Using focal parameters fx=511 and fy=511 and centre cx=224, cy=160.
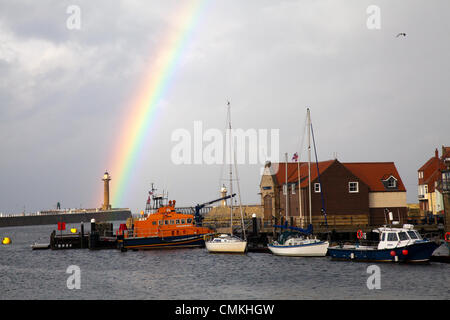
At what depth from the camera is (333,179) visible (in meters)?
63.9

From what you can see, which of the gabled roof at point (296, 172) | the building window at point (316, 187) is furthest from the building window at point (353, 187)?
the building window at point (316, 187)

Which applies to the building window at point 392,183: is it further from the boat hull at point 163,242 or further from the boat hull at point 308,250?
the boat hull at point 163,242

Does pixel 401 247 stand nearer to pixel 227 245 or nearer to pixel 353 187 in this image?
pixel 227 245

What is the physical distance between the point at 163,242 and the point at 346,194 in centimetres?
2344

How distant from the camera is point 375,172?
6831 cm

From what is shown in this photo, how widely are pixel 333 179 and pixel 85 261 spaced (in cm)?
3114

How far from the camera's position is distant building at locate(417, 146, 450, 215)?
86331mm

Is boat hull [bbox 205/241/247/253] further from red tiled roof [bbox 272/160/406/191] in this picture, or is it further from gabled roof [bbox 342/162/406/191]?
gabled roof [bbox 342/162/406/191]

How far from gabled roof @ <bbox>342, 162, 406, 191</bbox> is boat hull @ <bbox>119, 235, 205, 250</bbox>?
23027 mm

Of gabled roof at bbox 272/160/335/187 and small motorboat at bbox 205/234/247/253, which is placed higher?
gabled roof at bbox 272/160/335/187

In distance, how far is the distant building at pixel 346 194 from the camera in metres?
63.2

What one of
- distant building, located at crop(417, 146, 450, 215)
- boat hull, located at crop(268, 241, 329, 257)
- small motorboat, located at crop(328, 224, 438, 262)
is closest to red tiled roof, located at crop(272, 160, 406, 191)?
boat hull, located at crop(268, 241, 329, 257)

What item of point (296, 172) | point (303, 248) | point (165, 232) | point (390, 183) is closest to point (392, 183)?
point (390, 183)
